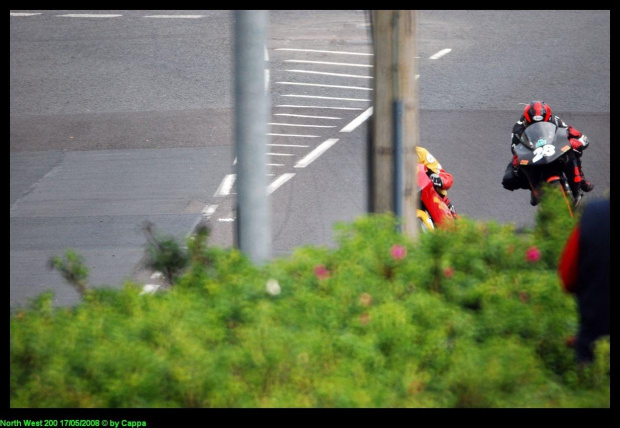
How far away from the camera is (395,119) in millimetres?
5266

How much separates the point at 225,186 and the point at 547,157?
5092mm

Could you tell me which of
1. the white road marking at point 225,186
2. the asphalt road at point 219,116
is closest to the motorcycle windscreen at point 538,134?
the asphalt road at point 219,116

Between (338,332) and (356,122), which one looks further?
(356,122)

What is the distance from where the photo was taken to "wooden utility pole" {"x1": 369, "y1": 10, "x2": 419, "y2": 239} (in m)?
5.17

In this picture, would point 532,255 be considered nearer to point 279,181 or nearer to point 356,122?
point 279,181

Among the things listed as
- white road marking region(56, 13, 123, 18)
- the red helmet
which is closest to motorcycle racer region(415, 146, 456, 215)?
the red helmet

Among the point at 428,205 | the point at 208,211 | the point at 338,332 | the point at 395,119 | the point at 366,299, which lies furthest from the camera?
the point at 208,211

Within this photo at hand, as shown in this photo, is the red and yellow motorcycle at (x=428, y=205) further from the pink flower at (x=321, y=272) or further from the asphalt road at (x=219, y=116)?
the pink flower at (x=321, y=272)

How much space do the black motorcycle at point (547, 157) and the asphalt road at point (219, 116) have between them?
398mm

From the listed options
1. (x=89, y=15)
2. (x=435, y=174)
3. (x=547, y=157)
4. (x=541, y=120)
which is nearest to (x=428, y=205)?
(x=435, y=174)

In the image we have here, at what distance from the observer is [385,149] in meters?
5.39
